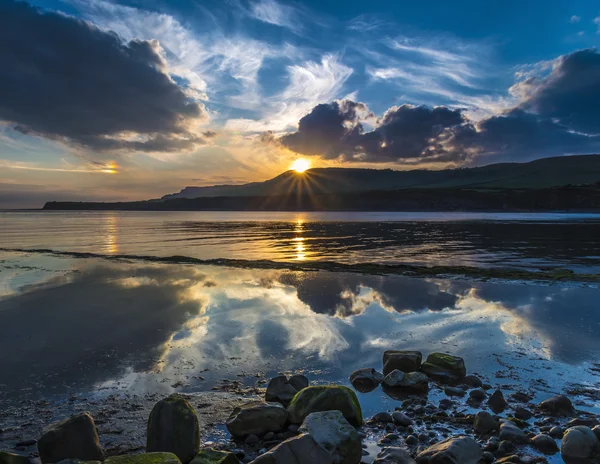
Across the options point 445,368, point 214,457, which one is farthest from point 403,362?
point 214,457

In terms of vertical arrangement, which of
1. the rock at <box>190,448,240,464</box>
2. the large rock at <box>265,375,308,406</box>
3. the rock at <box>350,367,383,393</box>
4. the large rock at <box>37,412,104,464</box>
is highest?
the large rock at <box>37,412,104,464</box>

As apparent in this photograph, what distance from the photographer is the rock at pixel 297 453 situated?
16.3 ft

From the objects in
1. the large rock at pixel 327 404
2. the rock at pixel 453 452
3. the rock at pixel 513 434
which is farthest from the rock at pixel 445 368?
the rock at pixel 453 452

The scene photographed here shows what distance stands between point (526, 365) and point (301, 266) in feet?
57.2

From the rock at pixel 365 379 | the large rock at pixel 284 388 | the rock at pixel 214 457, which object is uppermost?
the rock at pixel 214 457

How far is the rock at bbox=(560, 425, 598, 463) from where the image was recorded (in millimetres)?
5582

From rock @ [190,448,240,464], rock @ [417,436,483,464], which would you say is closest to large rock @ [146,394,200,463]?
rock @ [190,448,240,464]

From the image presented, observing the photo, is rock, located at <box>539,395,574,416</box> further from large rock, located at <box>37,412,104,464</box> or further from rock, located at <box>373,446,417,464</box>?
large rock, located at <box>37,412,104,464</box>

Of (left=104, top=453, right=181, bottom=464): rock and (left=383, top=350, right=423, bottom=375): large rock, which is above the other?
(left=104, top=453, right=181, bottom=464): rock

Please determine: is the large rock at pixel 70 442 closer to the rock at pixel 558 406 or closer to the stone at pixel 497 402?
the stone at pixel 497 402

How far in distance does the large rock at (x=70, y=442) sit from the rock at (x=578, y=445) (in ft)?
21.8

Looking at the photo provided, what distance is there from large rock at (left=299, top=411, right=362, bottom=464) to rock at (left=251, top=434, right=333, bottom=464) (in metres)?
→ 0.34

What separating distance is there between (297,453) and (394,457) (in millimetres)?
1425

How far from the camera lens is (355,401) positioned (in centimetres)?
688
